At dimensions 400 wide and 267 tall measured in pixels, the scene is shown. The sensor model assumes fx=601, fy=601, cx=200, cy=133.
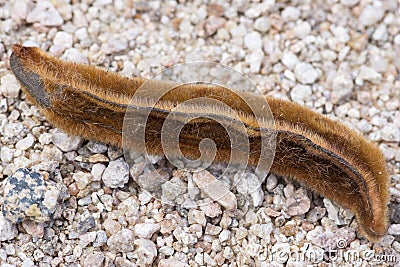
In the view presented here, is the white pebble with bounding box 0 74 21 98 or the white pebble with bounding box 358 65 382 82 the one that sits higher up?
the white pebble with bounding box 0 74 21 98

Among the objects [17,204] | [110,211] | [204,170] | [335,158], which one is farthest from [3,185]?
[335,158]

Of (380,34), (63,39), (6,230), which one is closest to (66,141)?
(6,230)

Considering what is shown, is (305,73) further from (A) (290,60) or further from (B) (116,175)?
(B) (116,175)

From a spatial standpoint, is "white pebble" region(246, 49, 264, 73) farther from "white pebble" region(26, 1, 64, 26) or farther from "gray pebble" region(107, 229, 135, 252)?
"gray pebble" region(107, 229, 135, 252)

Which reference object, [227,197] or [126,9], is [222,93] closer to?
[227,197]

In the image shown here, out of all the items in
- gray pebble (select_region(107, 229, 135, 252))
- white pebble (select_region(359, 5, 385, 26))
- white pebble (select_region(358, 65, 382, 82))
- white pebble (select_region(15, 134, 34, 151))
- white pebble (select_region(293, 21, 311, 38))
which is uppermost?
white pebble (select_region(359, 5, 385, 26))

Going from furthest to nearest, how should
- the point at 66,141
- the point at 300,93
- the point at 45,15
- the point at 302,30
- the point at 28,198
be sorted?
1. the point at 302,30
2. the point at 45,15
3. the point at 300,93
4. the point at 66,141
5. the point at 28,198

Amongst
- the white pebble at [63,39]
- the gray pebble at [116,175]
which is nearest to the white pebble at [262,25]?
the white pebble at [63,39]

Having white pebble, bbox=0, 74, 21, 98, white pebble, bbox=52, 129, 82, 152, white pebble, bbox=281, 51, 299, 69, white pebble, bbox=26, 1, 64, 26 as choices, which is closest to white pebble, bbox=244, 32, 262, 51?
white pebble, bbox=281, 51, 299, 69

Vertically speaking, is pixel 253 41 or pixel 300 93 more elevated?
pixel 253 41
